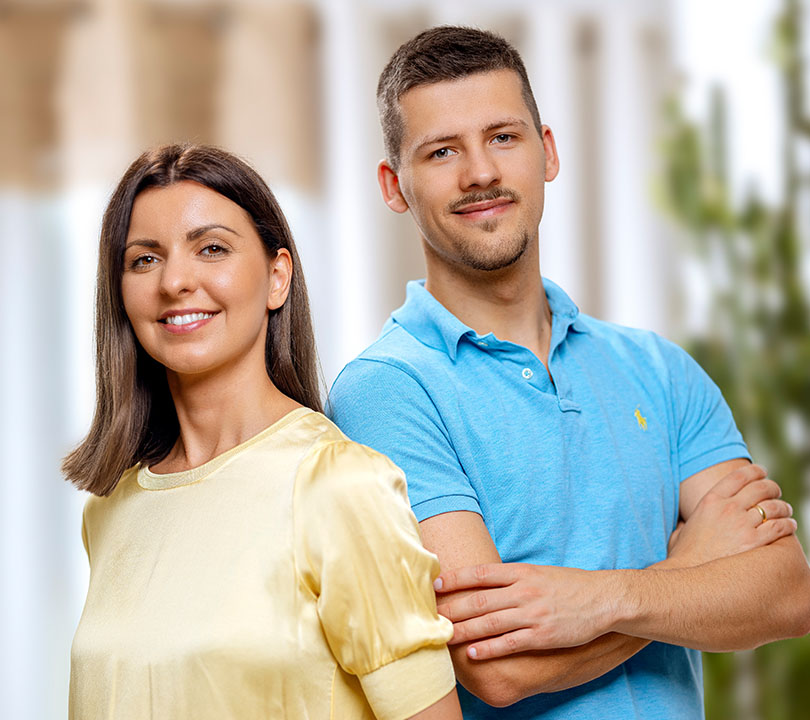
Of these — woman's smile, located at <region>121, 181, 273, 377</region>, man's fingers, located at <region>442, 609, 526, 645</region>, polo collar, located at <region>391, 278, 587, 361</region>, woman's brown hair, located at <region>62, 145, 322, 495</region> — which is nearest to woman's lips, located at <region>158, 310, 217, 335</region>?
woman's smile, located at <region>121, 181, 273, 377</region>

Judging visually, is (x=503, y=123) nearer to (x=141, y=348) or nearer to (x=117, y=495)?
(x=141, y=348)

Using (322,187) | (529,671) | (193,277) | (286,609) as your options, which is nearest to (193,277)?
(193,277)

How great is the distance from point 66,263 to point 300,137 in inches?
27.7

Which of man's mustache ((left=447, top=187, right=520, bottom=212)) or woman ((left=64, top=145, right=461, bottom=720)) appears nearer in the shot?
woman ((left=64, top=145, right=461, bottom=720))

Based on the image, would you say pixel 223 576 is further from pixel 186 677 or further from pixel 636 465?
pixel 636 465

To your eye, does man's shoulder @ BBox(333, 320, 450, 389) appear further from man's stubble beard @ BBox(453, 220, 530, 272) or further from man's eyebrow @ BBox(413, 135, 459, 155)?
man's eyebrow @ BBox(413, 135, 459, 155)

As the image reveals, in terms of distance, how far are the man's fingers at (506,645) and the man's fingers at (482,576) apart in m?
0.06

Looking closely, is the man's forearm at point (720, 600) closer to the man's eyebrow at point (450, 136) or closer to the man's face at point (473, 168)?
the man's face at point (473, 168)

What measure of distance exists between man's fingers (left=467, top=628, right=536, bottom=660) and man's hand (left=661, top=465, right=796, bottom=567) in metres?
0.26

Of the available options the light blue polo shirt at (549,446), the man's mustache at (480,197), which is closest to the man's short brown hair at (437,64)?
the man's mustache at (480,197)

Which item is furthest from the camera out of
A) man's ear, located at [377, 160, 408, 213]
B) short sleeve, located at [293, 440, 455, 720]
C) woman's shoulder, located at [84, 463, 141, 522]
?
man's ear, located at [377, 160, 408, 213]

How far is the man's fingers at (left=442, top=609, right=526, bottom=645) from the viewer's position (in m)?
1.22

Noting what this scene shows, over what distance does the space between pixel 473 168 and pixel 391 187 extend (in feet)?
0.60

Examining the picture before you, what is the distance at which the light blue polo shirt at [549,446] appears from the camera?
4.44ft
